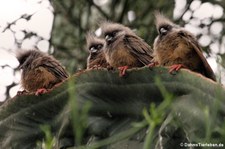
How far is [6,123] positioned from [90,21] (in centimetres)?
421

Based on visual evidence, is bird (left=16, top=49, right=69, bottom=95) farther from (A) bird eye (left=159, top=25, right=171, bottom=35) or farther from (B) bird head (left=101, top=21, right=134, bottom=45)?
(A) bird eye (left=159, top=25, right=171, bottom=35)

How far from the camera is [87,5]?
700 centimetres

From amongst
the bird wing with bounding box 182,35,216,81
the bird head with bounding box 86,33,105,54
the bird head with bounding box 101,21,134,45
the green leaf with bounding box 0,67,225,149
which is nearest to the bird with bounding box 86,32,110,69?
the bird head with bounding box 86,33,105,54

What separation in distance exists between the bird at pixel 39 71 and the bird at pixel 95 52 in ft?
0.57

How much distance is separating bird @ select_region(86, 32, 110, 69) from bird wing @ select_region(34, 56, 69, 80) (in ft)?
0.50

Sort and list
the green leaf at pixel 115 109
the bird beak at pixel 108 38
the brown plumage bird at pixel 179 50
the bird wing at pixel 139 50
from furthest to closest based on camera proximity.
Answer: the bird beak at pixel 108 38 < the bird wing at pixel 139 50 < the brown plumage bird at pixel 179 50 < the green leaf at pixel 115 109

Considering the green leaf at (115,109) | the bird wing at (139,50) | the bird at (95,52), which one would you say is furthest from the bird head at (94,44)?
the green leaf at (115,109)

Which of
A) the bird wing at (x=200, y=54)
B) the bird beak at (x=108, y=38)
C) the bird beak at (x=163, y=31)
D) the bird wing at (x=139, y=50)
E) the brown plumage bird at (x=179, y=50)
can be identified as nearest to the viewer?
the bird wing at (x=200, y=54)

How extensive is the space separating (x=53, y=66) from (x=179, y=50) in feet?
2.28

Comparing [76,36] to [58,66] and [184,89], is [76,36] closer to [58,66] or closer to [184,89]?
[58,66]

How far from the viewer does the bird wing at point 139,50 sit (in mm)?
3057

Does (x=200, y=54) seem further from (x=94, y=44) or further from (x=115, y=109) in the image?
(x=94, y=44)

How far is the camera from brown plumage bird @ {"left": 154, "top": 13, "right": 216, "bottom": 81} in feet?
9.32

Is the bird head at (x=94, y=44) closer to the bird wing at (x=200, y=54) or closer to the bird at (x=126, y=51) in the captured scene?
the bird at (x=126, y=51)
